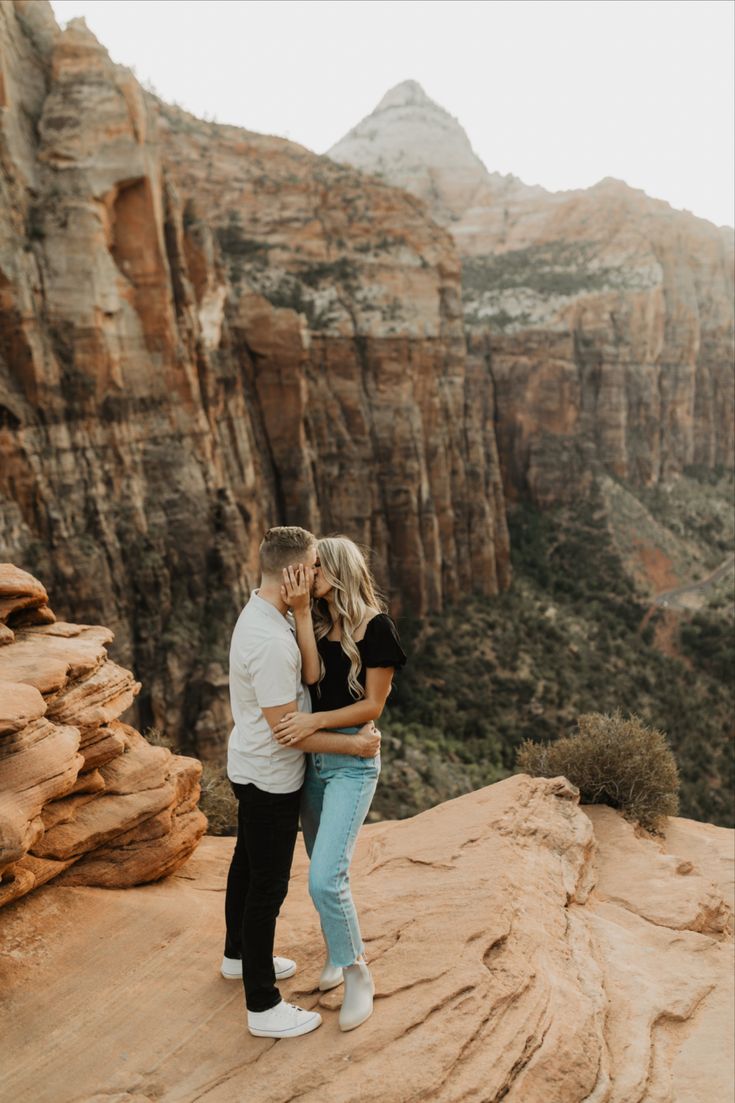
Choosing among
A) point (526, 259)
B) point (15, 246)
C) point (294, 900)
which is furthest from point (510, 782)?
point (526, 259)

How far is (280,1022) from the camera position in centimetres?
438

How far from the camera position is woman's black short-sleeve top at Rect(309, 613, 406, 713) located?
442 cm

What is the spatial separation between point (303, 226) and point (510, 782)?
32.3 m

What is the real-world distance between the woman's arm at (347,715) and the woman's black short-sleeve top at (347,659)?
0.17 feet

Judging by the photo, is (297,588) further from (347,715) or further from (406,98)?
(406,98)

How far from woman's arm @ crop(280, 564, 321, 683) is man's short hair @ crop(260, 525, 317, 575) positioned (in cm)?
6

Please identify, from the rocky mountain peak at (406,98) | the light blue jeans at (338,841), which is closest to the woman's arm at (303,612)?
the light blue jeans at (338,841)

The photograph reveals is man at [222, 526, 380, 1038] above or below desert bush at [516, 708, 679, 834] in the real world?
above

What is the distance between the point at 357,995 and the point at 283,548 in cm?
250

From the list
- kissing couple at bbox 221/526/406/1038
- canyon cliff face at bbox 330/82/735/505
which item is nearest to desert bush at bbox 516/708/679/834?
kissing couple at bbox 221/526/406/1038

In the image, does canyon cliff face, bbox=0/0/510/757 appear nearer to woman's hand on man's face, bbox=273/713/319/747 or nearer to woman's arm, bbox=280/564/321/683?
woman's arm, bbox=280/564/321/683

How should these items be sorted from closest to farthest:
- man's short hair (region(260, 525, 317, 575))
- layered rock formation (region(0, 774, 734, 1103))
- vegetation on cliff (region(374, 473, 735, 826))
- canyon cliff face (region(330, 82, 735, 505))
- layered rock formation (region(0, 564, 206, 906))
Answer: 1. layered rock formation (region(0, 774, 734, 1103))
2. man's short hair (region(260, 525, 317, 575))
3. layered rock formation (region(0, 564, 206, 906))
4. vegetation on cliff (region(374, 473, 735, 826))
5. canyon cliff face (region(330, 82, 735, 505))

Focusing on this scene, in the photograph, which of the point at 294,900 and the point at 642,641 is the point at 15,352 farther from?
the point at 642,641

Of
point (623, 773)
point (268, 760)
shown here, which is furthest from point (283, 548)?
point (623, 773)
